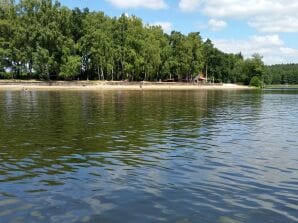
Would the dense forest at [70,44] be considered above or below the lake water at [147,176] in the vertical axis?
above

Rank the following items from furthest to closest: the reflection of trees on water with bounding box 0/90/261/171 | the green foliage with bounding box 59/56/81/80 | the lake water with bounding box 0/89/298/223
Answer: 1. the green foliage with bounding box 59/56/81/80
2. the reflection of trees on water with bounding box 0/90/261/171
3. the lake water with bounding box 0/89/298/223

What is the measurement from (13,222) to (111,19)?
156 m

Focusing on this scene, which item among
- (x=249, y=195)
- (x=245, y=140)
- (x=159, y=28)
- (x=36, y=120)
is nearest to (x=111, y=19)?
(x=159, y=28)

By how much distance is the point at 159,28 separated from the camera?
589ft

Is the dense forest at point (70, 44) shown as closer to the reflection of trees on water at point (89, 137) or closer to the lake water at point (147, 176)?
the reflection of trees on water at point (89, 137)

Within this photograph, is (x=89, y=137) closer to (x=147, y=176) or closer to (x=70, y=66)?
(x=147, y=176)

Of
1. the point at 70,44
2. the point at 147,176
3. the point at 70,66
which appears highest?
the point at 70,44

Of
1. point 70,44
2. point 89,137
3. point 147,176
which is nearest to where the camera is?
point 147,176

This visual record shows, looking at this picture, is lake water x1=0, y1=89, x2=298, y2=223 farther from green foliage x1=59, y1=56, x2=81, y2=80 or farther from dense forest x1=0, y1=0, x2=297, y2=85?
dense forest x1=0, y1=0, x2=297, y2=85

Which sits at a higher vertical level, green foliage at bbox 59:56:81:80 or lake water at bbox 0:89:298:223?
green foliage at bbox 59:56:81:80

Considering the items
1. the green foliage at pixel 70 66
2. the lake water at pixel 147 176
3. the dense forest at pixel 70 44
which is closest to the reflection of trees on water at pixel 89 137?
the lake water at pixel 147 176

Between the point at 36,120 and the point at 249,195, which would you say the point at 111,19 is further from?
Answer: the point at 249,195

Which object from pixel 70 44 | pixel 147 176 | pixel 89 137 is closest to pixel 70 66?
pixel 70 44

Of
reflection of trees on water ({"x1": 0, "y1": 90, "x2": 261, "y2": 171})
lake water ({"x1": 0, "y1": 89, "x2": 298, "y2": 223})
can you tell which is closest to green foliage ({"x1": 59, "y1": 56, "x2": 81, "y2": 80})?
reflection of trees on water ({"x1": 0, "y1": 90, "x2": 261, "y2": 171})
